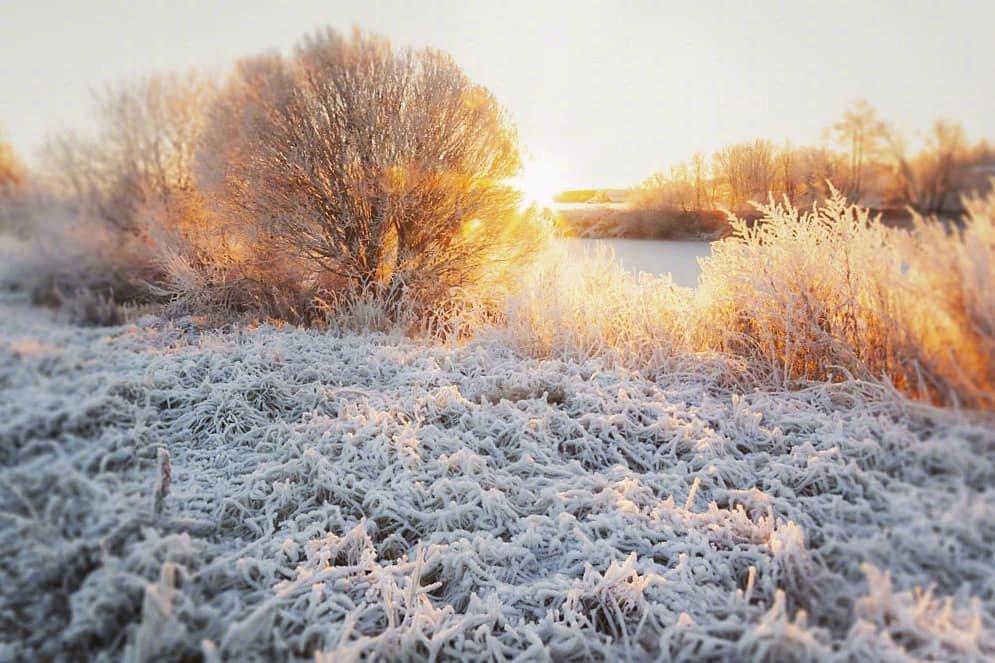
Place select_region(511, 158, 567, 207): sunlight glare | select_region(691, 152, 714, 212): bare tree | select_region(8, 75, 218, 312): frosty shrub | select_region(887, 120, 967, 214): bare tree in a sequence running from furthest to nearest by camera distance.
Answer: select_region(511, 158, 567, 207): sunlight glare → select_region(691, 152, 714, 212): bare tree → select_region(8, 75, 218, 312): frosty shrub → select_region(887, 120, 967, 214): bare tree

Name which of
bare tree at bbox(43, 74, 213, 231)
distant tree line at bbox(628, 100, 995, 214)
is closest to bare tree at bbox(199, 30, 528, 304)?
bare tree at bbox(43, 74, 213, 231)

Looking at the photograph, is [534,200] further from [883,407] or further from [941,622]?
[941,622]

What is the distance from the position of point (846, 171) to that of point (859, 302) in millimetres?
1257

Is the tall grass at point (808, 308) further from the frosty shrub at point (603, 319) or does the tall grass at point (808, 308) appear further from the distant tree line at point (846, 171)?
the distant tree line at point (846, 171)

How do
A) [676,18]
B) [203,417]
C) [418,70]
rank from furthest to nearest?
1. [418,70]
2. [676,18]
3. [203,417]

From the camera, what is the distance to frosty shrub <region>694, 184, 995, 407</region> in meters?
1.57

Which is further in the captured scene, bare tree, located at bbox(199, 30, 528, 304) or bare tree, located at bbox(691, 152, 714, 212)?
bare tree, located at bbox(691, 152, 714, 212)

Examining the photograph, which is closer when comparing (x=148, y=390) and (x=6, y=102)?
(x=148, y=390)

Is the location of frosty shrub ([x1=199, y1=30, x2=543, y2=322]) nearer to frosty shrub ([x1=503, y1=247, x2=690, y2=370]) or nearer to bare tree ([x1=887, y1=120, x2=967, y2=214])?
frosty shrub ([x1=503, y1=247, x2=690, y2=370])

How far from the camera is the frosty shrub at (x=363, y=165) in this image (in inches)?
179

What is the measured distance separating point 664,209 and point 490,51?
89.5 inches

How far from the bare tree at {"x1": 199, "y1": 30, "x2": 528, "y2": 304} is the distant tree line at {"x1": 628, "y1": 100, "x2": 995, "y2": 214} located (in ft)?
6.07

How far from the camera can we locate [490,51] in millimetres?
4992

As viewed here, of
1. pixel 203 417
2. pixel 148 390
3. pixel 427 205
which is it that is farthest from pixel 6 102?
pixel 427 205
